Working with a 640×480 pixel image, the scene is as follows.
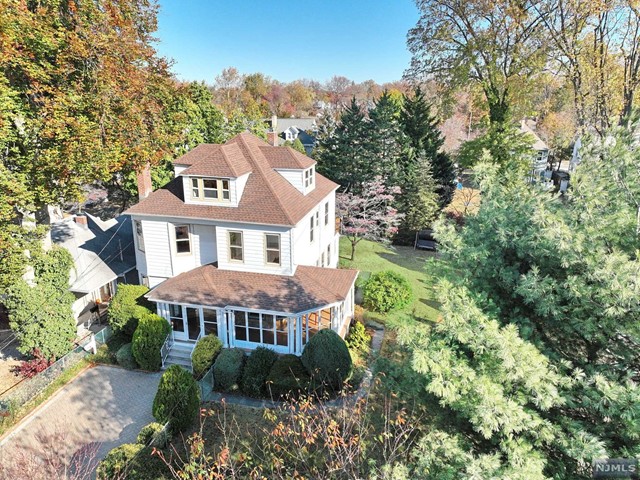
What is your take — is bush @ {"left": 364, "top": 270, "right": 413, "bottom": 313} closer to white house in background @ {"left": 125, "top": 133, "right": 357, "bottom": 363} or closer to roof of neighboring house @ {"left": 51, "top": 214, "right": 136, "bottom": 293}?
white house in background @ {"left": 125, "top": 133, "right": 357, "bottom": 363}

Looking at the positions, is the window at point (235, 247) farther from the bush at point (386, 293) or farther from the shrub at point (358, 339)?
the bush at point (386, 293)

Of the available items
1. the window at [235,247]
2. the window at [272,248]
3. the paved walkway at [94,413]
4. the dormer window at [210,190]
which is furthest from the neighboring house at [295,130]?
the paved walkway at [94,413]

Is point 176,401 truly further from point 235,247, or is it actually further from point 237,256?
point 235,247

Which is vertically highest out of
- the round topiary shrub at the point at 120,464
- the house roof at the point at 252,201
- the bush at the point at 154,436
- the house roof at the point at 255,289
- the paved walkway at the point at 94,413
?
the house roof at the point at 252,201

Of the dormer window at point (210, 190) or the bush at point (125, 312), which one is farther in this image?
the bush at point (125, 312)

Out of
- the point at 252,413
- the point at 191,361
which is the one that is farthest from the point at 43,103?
the point at 252,413

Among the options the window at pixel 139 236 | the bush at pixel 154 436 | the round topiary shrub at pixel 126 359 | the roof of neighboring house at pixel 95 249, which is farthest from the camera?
the roof of neighboring house at pixel 95 249

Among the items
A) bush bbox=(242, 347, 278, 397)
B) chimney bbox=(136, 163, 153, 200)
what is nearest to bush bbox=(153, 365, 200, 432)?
bush bbox=(242, 347, 278, 397)

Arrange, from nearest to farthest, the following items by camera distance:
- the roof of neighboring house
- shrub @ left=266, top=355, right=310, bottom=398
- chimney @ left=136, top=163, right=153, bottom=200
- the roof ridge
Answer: shrub @ left=266, top=355, right=310, bottom=398
the roof ridge
the roof of neighboring house
chimney @ left=136, top=163, right=153, bottom=200
